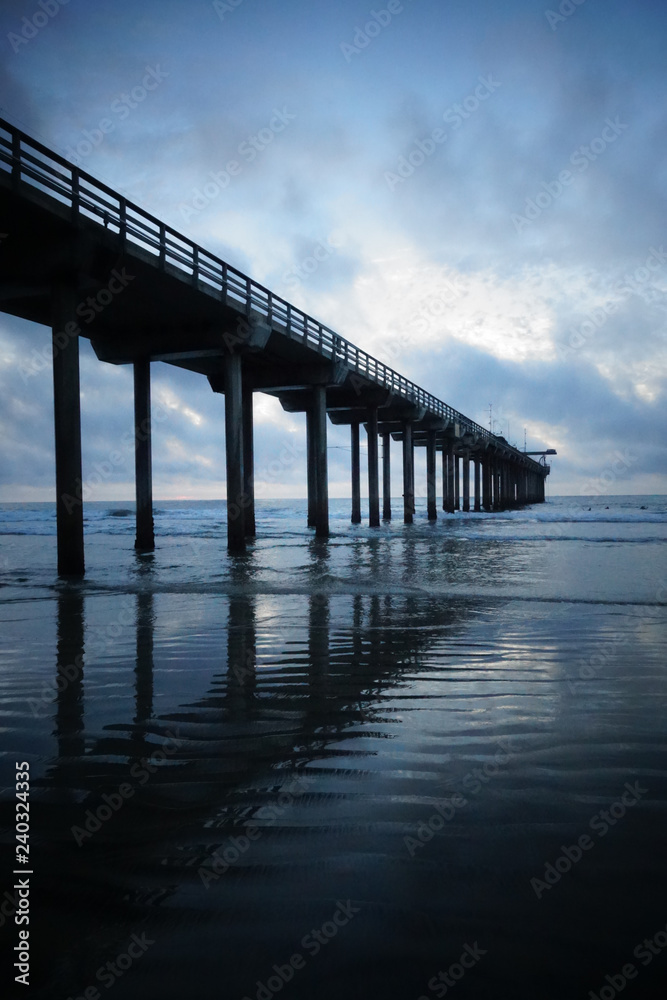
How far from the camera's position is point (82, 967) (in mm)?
1637

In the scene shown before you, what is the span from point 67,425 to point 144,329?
7.08 m

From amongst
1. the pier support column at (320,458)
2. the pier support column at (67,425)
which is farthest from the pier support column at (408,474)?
the pier support column at (67,425)

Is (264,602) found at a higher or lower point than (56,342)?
lower

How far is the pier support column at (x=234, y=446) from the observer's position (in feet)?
60.4

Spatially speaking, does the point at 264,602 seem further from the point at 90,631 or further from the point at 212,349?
the point at 212,349

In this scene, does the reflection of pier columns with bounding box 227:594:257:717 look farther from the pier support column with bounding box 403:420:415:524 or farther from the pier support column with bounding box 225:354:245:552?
the pier support column with bounding box 403:420:415:524

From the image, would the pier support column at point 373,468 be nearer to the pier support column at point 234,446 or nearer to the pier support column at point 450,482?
the pier support column at point 234,446

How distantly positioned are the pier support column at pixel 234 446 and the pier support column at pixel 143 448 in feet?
10.1

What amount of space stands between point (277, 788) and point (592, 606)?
21.2 ft

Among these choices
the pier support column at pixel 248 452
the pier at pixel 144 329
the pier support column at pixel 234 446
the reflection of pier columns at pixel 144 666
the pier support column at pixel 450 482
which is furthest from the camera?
the pier support column at pixel 450 482

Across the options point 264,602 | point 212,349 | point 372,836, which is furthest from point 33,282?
point 372,836

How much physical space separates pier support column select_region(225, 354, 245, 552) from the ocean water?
12344 mm

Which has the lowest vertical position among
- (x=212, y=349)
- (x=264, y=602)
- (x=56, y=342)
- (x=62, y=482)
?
(x=264, y=602)

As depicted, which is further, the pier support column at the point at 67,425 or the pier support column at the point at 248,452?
the pier support column at the point at 248,452
